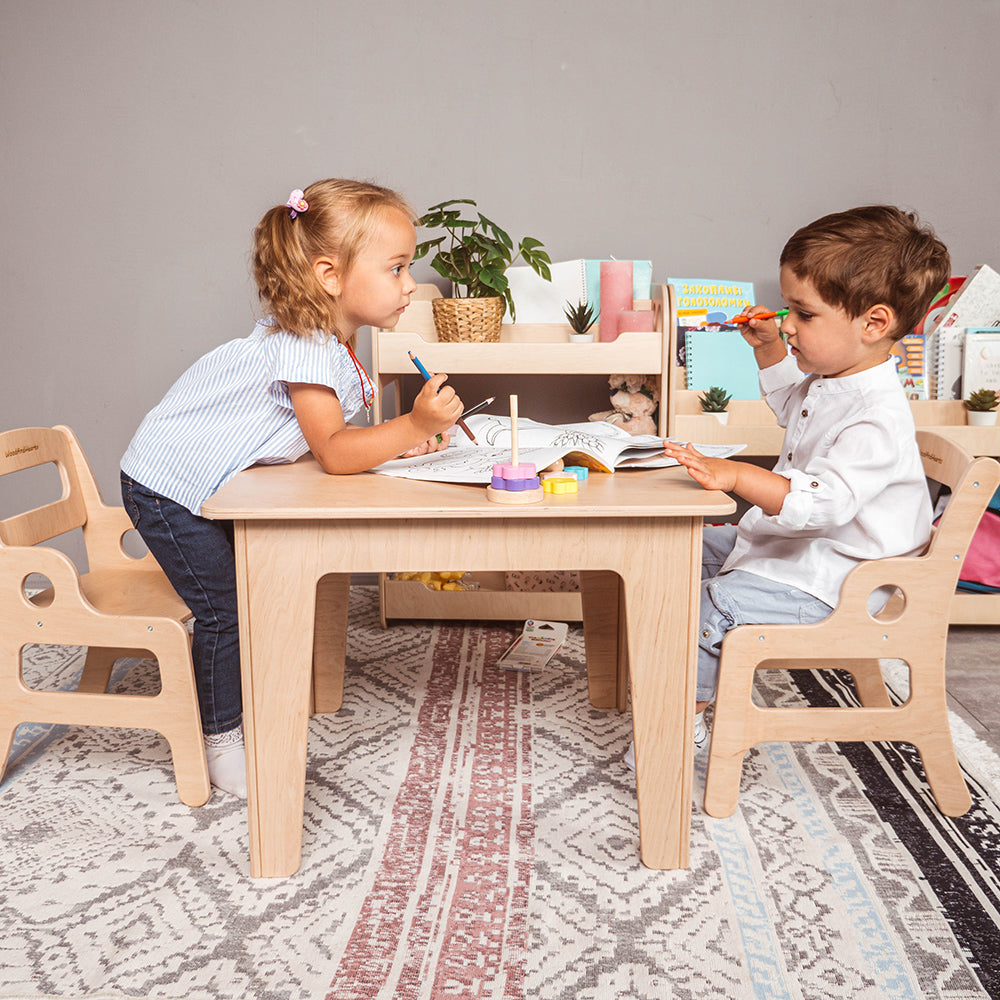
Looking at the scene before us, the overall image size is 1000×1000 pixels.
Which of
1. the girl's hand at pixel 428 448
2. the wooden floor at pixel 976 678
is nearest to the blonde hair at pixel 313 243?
the girl's hand at pixel 428 448

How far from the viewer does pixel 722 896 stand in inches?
50.4

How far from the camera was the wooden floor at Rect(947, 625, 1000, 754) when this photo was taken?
1.84m

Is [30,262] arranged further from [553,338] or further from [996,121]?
[996,121]

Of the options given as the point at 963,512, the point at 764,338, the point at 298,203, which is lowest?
the point at 963,512

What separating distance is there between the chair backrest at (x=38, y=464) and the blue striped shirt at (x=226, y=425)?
0.22 meters

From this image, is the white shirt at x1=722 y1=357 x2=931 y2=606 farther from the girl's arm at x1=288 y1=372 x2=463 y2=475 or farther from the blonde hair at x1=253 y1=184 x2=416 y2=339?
the blonde hair at x1=253 y1=184 x2=416 y2=339

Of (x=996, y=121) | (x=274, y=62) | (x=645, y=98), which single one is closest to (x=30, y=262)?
(x=274, y=62)

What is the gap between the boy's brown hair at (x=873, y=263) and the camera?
1437mm

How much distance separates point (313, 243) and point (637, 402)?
111 centimetres

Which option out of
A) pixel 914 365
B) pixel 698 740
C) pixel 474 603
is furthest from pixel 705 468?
pixel 914 365

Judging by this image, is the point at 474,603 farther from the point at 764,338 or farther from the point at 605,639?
the point at 764,338

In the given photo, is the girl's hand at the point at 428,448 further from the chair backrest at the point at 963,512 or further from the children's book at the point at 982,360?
the children's book at the point at 982,360

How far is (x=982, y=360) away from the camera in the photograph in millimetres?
2330

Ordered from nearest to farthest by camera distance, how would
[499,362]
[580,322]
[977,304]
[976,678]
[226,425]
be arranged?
[226,425] < [976,678] < [499,362] < [580,322] < [977,304]
